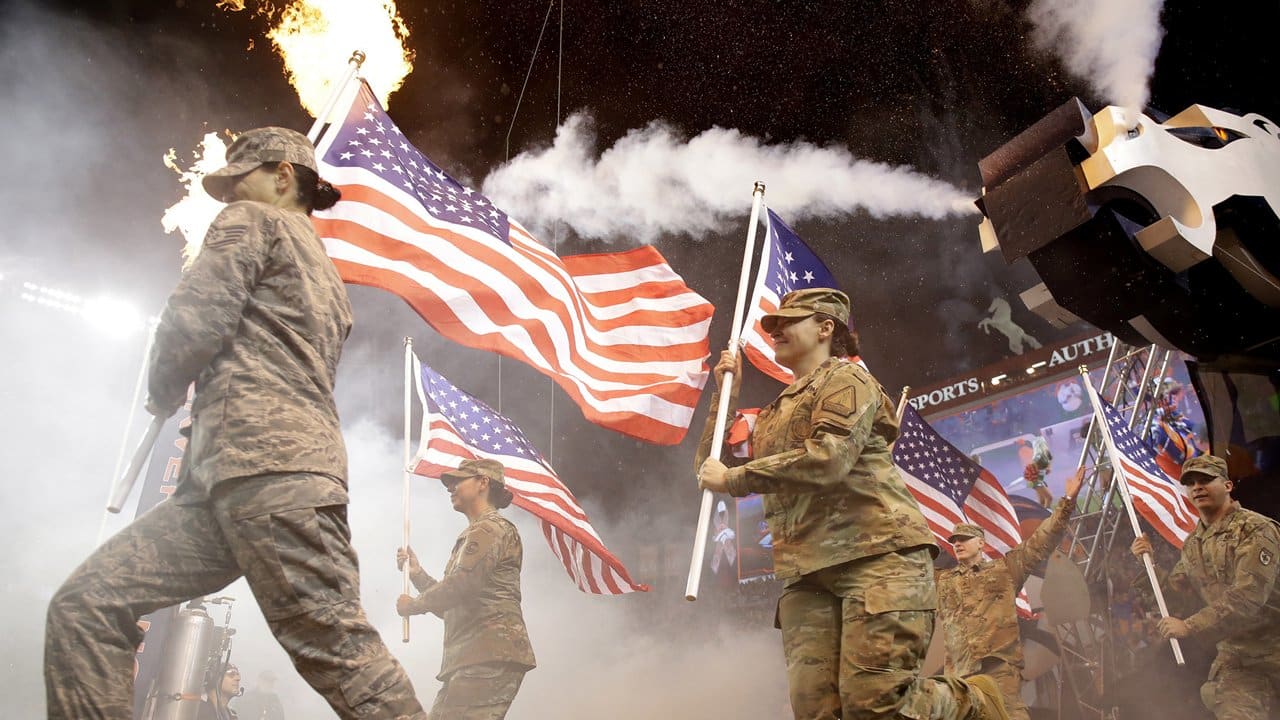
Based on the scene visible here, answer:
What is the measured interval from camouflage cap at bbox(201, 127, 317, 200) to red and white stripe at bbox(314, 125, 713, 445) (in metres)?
1.45

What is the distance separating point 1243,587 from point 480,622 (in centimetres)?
483

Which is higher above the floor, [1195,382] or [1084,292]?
[1084,292]

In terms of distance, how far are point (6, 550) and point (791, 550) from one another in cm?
1398

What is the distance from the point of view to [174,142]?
490 inches

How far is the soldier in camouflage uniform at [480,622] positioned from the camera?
5.23 meters

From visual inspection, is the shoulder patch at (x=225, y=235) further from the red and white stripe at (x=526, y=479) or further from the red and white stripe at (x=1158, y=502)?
the red and white stripe at (x=1158, y=502)

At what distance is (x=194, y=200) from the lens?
1295 centimetres

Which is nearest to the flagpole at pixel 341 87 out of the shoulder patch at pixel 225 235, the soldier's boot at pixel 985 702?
the shoulder patch at pixel 225 235

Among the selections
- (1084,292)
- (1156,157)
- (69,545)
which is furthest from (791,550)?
(69,545)

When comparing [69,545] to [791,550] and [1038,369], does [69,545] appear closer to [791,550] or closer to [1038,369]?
[791,550]

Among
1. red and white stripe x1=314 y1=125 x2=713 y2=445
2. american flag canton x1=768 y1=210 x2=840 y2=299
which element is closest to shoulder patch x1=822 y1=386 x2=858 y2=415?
red and white stripe x1=314 y1=125 x2=713 y2=445

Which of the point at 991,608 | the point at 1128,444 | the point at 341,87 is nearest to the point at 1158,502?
the point at 1128,444

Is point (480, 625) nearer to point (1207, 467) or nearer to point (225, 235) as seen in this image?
point (225, 235)

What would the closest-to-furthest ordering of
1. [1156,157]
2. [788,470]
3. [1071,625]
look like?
1. [788,470]
2. [1156,157]
3. [1071,625]
